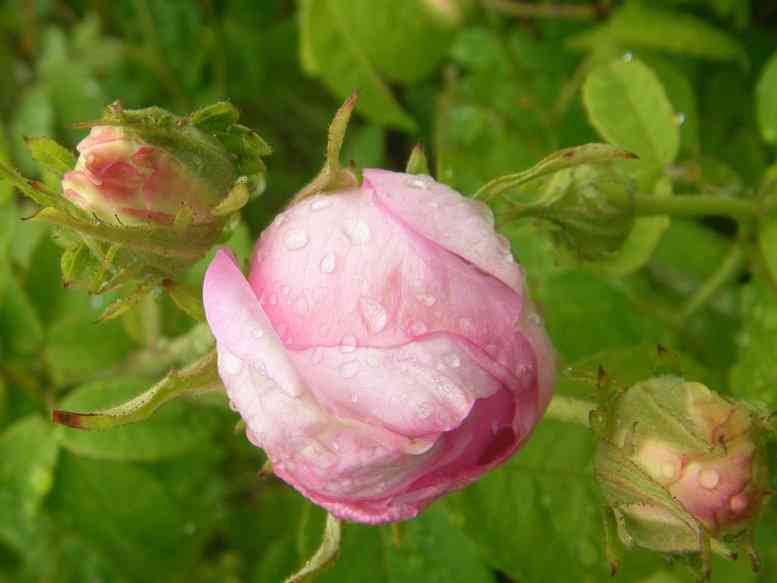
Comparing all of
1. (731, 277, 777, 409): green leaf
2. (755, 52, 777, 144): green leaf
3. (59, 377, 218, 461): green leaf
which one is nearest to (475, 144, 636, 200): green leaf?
(731, 277, 777, 409): green leaf

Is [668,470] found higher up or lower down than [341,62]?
higher up

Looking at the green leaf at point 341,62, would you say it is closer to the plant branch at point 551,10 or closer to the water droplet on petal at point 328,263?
the plant branch at point 551,10

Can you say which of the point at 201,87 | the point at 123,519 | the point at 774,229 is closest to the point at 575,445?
the point at 774,229

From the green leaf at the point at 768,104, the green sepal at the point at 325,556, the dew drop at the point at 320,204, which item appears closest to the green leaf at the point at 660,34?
the green leaf at the point at 768,104

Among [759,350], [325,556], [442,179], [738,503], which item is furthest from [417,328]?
[759,350]

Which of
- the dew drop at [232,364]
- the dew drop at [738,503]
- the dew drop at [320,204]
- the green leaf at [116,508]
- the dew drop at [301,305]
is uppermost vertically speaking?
the dew drop at [320,204]

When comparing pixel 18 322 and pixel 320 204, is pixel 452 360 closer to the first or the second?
pixel 320 204
